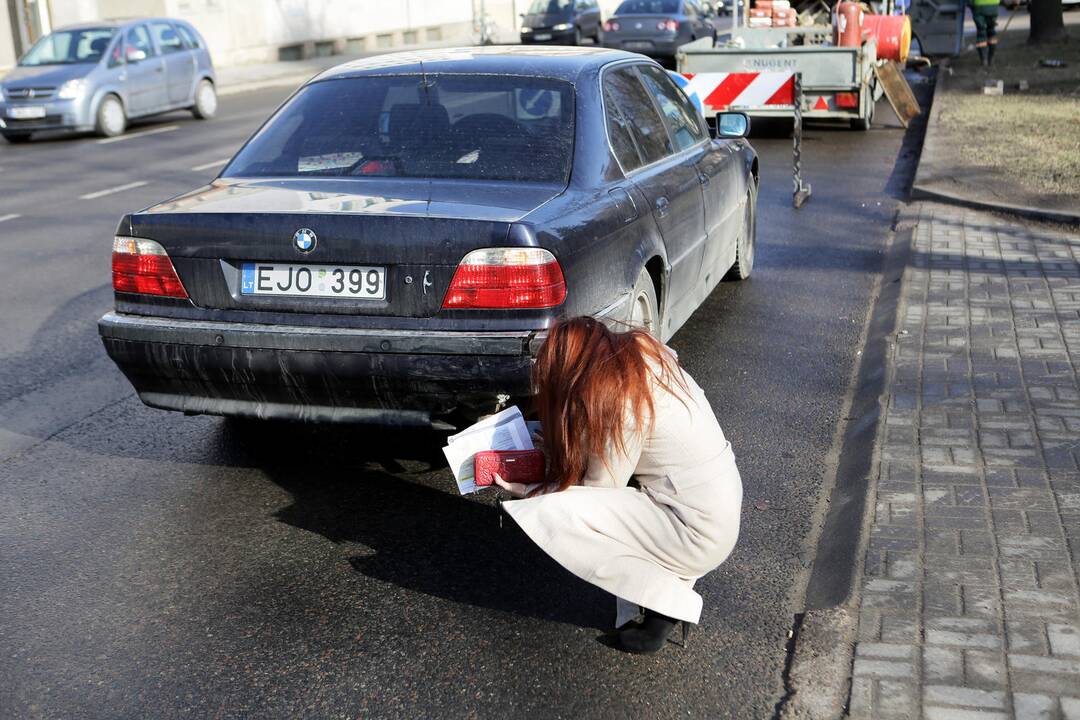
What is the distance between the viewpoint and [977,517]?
171 inches

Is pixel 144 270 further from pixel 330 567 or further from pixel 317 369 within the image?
pixel 330 567

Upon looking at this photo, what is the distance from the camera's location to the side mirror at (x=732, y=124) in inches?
290

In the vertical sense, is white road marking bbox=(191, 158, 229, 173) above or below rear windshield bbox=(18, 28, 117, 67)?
below

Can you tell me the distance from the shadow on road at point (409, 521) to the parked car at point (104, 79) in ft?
48.0

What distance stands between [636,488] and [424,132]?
2.18 m

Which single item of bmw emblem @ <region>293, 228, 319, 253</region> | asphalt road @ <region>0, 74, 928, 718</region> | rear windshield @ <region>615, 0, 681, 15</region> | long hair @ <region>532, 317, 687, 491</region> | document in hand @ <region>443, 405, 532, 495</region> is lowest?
asphalt road @ <region>0, 74, 928, 718</region>

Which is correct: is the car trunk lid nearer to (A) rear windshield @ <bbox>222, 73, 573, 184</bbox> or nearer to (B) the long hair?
(A) rear windshield @ <bbox>222, 73, 573, 184</bbox>

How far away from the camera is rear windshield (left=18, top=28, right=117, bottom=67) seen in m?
19.7

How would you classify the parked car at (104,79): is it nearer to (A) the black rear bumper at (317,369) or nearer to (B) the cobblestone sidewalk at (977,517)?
(B) the cobblestone sidewalk at (977,517)

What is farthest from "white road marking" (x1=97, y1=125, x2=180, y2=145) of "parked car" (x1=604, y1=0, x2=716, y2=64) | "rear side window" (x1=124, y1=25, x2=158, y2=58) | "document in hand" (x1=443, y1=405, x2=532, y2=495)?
"document in hand" (x1=443, y1=405, x2=532, y2=495)

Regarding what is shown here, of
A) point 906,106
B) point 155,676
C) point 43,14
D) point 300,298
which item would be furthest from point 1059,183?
point 43,14

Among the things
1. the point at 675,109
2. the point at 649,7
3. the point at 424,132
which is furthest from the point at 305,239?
the point at 649,7

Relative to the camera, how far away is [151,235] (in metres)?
4.83

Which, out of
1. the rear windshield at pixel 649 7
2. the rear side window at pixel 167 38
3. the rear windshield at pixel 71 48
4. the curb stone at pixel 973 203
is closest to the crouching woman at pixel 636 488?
the curb stone at pixel 973 203
